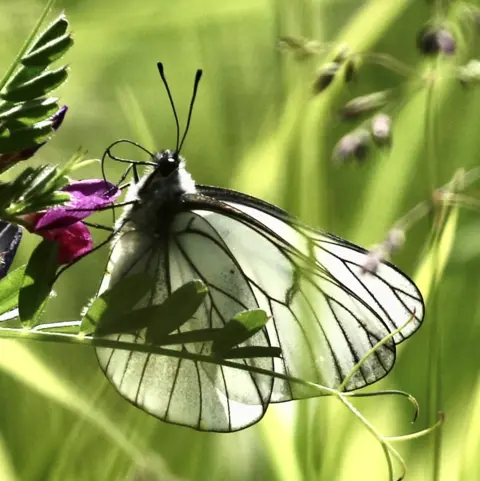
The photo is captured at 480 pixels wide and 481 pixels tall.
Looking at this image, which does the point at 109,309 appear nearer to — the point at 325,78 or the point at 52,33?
the point at 52,33

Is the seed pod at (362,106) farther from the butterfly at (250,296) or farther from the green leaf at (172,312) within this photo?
the green leaf at (172,312)

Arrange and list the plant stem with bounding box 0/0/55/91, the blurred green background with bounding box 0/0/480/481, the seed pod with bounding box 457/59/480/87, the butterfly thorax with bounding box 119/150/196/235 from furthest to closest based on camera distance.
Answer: the blurred green background with bounding box 0/0/480/481 → the seed pod with bounding box 457/59/480/87 → the butterfly thorax with bounding box 119/150/196/235 → the plant stem with bounding box 0/0/55/91

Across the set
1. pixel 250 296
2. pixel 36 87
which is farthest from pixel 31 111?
pixel 250 296

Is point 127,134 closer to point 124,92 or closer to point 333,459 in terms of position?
point 124,92

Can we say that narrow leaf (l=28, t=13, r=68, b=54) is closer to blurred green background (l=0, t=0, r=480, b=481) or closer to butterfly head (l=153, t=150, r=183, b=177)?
butterfly head (l=153, t=150, r=183, b=177)

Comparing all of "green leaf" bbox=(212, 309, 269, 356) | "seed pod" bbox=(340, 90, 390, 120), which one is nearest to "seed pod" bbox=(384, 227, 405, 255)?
"seed pod" bbox=(340, 90, 390, 120)

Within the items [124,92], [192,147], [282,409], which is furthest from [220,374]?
[124,92]
